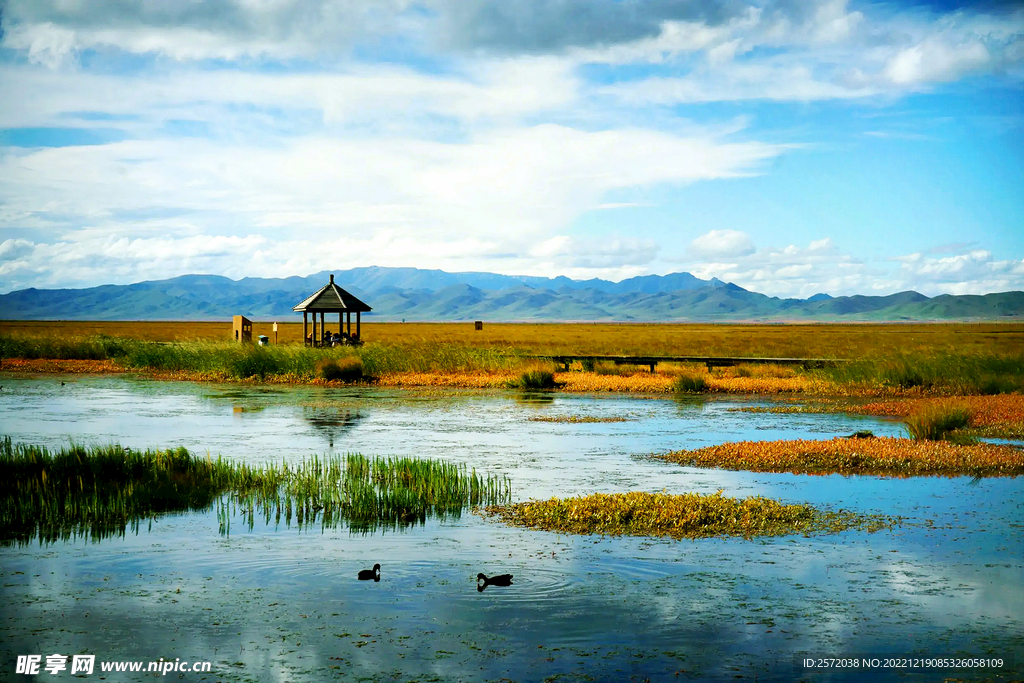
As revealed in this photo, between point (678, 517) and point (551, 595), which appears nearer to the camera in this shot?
point (551, 595)

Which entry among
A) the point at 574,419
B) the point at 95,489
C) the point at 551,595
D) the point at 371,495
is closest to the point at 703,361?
the point at 574,419

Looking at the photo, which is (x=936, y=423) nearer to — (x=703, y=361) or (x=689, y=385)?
(x=689, y=385)

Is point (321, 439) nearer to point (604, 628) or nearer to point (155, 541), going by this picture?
point (155, 541)

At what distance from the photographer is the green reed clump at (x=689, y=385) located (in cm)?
3712

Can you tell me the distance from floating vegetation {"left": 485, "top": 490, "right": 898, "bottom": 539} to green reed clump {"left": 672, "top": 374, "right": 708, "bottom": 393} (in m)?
22.9

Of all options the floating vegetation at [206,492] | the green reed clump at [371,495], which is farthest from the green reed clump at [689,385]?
the green reed clump at [371,495]

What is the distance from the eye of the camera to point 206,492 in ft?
51.0

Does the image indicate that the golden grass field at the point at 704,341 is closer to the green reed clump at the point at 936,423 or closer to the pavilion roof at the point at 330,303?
the pavilion roof at the point at 330,303

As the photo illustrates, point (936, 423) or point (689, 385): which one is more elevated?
point (936, 423)

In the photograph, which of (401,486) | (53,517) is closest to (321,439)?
(401,486)

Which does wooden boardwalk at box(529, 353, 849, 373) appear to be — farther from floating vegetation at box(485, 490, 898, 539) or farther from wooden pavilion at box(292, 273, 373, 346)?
floating vegetation at box(485, 490, 898, 539)

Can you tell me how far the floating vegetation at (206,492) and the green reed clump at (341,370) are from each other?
23.4 meters

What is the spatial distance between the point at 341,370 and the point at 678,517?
29.3 metres

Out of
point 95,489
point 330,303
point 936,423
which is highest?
point 330,303
